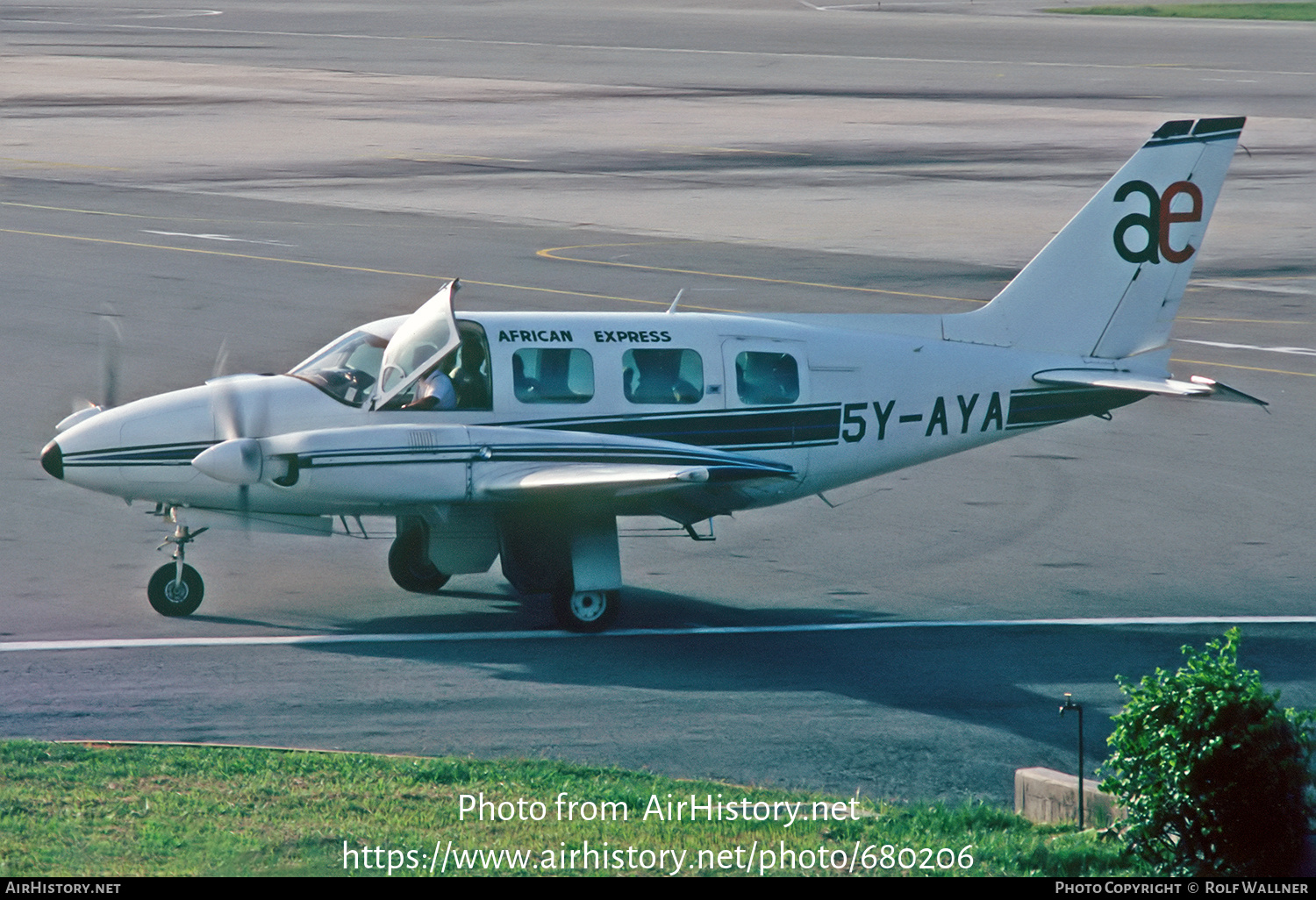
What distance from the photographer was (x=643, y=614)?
18.7 metres

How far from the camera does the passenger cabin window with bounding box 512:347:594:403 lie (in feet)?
58.9

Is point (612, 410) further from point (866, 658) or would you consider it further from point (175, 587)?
point (175, 587)

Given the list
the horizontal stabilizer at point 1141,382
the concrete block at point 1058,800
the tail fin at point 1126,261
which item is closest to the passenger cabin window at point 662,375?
the tail fin at point 1126,261

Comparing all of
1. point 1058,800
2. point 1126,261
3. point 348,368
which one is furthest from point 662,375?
point 1058,800

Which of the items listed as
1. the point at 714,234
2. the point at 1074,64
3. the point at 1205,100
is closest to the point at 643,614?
the point at 714,234

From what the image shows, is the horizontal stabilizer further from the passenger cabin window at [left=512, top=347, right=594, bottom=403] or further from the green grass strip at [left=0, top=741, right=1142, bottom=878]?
the green grass strip at [left=0, top=741, right=1142, bottom=878]

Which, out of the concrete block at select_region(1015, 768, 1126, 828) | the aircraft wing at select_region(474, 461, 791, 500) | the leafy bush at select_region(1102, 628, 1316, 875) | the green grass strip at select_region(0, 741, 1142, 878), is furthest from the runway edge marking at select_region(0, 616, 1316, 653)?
the leafy bush at select_region(1102, 628, 1316, 875)

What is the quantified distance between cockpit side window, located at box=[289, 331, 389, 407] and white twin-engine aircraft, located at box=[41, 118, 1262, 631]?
2 centimetres

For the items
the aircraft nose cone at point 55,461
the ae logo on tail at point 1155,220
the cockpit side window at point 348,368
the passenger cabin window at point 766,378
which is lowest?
the aircraft nose cone at point 55,461

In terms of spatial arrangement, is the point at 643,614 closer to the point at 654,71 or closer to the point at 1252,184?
the point at 1252,184

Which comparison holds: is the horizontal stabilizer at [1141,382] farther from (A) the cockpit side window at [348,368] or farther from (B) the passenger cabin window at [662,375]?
(A) the cockpit side window at [348,368]

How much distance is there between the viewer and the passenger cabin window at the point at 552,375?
17.9 metres

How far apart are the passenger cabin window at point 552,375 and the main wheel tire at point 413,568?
7.54 ft

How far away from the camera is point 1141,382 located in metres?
19.1
